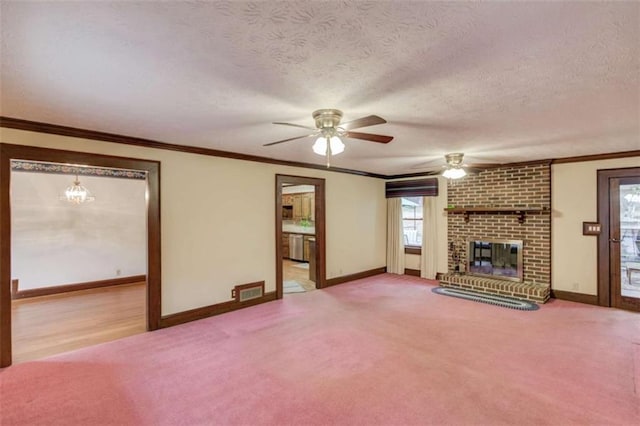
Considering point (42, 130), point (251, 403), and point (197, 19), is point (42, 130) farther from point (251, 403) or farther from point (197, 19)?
point (251, 403)

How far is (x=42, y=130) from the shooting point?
323 centimetres

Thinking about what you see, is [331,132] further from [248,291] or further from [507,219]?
[507,219]

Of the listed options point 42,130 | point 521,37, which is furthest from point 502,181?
point 42,130

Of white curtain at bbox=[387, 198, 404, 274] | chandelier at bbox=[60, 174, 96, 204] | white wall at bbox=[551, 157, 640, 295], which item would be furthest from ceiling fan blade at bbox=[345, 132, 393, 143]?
chandelier at bbox=[60, 174, 96, 204]

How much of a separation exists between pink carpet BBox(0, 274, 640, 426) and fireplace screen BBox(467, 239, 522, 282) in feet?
4.63

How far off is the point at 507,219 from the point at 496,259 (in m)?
0.77

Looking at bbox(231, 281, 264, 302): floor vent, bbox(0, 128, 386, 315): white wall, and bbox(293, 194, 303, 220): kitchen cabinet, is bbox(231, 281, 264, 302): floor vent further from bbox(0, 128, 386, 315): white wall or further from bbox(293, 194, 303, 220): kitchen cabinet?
bbox(293, 194, 303, 220): kitchen cabinet

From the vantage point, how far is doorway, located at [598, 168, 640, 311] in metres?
4.73

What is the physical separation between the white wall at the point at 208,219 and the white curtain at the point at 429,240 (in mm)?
2468

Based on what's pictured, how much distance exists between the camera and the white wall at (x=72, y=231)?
5.58 meters

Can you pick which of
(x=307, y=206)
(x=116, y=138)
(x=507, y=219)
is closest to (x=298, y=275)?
(x=307, y=206)

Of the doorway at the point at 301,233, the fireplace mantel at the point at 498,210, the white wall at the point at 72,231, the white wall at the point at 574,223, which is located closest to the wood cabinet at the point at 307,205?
the doorway at the point at 301,233

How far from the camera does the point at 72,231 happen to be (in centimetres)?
605

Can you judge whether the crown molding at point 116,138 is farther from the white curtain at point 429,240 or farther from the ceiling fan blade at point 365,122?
the white curtain at point 429,240
